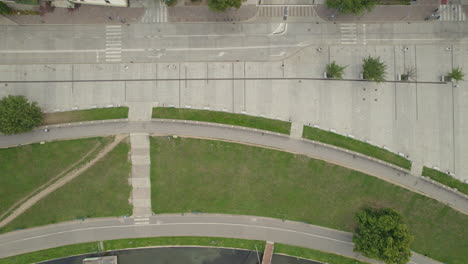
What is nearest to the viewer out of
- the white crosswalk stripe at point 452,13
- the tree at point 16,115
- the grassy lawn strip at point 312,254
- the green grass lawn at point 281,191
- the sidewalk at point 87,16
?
the tree at point 16,115

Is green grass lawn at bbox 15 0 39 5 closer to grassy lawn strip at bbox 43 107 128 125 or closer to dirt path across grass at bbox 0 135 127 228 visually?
grassy lawn strip at bbox 43 107 128 125

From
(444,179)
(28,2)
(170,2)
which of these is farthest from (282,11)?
(28,2)

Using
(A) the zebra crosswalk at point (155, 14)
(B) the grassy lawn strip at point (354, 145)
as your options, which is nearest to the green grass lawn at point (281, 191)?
(B) the grassy lawn strip at point (354, 145)

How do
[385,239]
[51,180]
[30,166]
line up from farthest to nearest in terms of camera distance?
[51,180] → [30,166] → [385,239]

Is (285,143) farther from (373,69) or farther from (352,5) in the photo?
(352,5)

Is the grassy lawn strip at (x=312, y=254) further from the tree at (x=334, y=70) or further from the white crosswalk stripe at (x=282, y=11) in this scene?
the white crosswalk stripe at (x=282, y=11)
